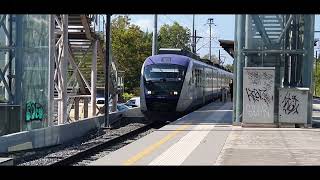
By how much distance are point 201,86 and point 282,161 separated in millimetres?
20633

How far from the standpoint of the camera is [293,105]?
17031 mm

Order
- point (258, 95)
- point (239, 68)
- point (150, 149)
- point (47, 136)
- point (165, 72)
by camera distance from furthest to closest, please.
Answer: point (165, 72) < point (239, 68) < point (258, 95) < point (47, 136) < point (150, 149)

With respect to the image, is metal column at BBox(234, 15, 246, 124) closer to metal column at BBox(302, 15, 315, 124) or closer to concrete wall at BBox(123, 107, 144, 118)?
metal column at BBox(302, 15, 315, 124)

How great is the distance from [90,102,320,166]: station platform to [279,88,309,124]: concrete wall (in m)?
0.42

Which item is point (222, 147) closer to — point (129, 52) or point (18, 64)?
point (18, 64)

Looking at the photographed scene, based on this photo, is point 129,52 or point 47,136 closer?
point 47,136

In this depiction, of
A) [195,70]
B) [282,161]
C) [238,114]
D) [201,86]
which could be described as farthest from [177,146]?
[201,86]

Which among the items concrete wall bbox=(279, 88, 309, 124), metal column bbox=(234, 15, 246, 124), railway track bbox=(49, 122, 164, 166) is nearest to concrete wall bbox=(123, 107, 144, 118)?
railway track bbox=(49, 122, 164, 166)

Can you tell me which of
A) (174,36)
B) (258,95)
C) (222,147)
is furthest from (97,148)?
(174,36)

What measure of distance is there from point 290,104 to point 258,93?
1.04 metres

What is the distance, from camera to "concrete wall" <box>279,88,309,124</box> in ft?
55.7

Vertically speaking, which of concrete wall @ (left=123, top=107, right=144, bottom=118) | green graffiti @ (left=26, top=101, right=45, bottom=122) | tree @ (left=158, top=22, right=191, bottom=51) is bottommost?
concrete wall @ (left=123, top=107, right=144, bottom=118)

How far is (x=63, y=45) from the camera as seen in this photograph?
2148 cm
